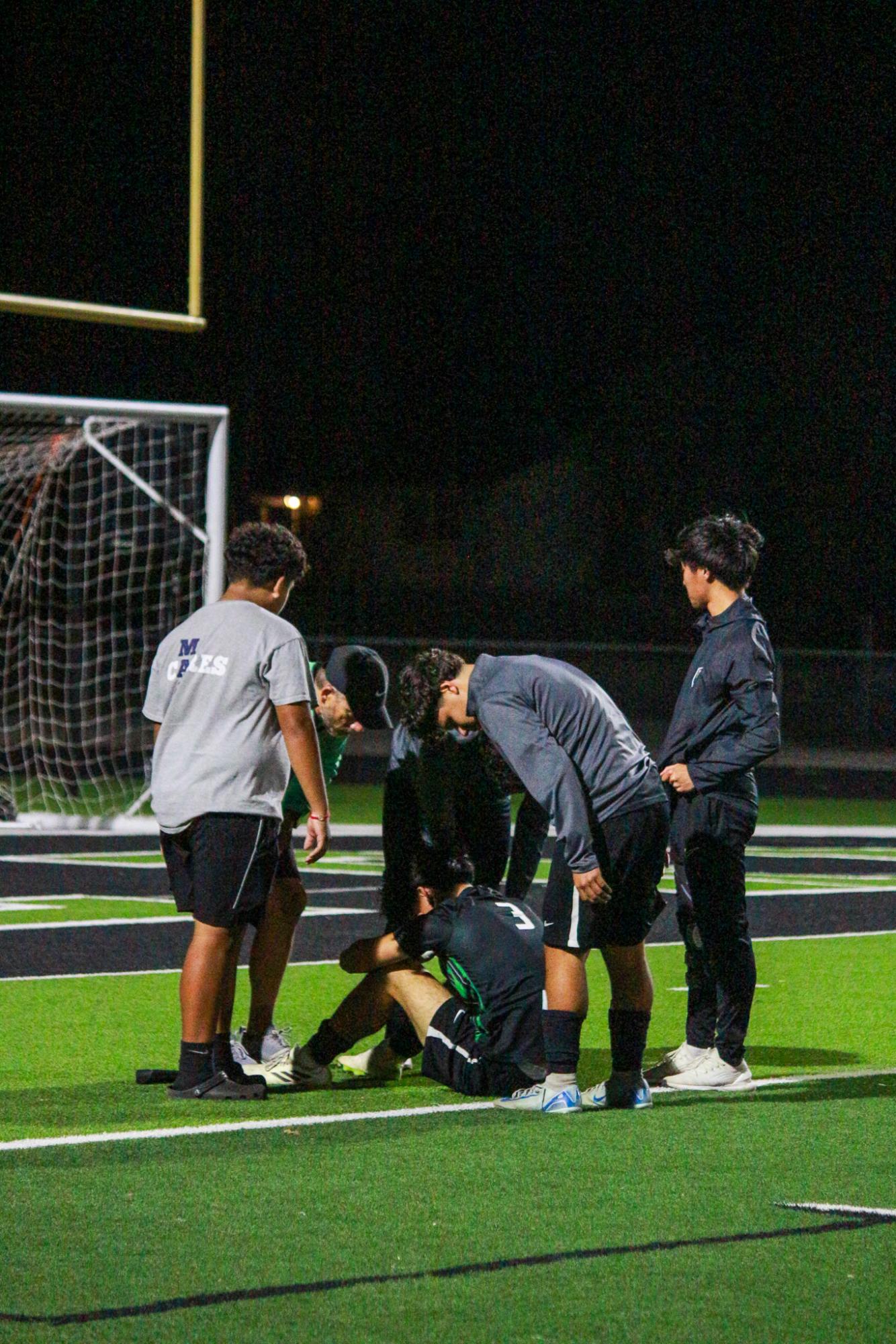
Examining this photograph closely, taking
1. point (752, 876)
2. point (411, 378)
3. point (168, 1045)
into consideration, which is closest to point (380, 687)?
point (168, 1045)

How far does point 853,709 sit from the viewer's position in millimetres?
35406

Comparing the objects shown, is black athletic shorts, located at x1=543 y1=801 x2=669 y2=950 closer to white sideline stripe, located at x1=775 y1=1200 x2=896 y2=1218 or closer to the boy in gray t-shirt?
the boy in gray t-shirt

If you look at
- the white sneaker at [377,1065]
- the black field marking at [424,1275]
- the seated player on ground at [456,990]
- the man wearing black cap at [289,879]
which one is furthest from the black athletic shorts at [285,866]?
the black field marking at [424,1275]

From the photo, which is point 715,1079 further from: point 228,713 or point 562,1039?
→ point 228,713

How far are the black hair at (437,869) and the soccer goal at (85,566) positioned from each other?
5363 mm

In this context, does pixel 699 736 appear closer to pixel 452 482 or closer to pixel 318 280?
pixel 318 280

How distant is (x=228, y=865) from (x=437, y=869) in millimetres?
806

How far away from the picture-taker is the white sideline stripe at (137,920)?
41.6ft

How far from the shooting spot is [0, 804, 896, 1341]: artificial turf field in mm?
4672

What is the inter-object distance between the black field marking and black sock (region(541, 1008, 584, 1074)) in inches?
61.8

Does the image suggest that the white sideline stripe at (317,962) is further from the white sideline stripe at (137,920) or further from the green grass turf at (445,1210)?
the green grass turf at (445,1210)

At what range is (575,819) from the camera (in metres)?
6.75

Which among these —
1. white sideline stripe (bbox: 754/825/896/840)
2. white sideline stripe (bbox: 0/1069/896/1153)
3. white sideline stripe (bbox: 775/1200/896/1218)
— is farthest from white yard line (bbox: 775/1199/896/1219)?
white sideline stripe (bbox: 754/825/896/840)

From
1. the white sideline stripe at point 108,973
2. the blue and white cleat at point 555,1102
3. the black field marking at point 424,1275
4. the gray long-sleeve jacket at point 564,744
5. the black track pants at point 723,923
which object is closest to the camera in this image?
the black field marking at point 424,1275
